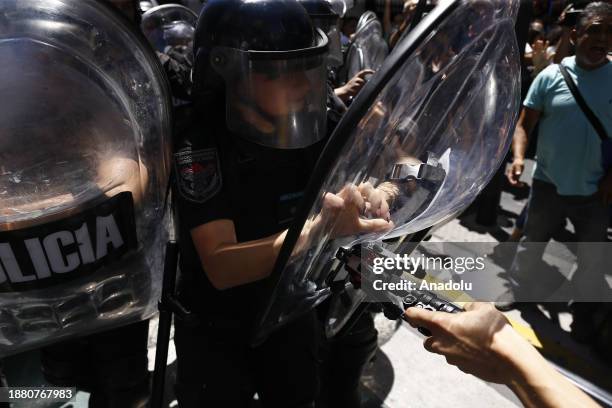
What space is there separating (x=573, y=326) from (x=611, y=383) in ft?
1.49

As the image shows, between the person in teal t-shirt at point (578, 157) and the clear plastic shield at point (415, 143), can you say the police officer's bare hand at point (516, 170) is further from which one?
the clear plastic shield at point (415, 143)

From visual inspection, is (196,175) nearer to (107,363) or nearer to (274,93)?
(274,93)

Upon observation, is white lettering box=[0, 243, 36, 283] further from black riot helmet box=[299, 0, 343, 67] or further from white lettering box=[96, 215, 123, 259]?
black riot helmet box=[299, 0, 343, 67]

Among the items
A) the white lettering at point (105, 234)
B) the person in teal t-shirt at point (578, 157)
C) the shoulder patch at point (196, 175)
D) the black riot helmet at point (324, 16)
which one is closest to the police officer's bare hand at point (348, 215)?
the shoulder patch at point (196, 175)

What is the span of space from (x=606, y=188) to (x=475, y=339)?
2.43 m

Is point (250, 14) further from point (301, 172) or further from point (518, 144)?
point (518, 144)

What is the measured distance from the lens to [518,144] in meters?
3.14

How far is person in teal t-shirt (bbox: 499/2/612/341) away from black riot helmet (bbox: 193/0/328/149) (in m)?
2.12

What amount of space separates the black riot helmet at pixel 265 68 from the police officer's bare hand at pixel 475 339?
66 centimetres

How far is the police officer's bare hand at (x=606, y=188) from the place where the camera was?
2715mm

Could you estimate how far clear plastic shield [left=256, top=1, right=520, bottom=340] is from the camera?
79 centimetres

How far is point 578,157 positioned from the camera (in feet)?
9.17

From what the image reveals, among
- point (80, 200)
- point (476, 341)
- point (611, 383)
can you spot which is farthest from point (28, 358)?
point (611, 383)

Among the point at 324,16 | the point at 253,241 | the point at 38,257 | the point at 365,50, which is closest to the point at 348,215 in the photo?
the point at 253,241
